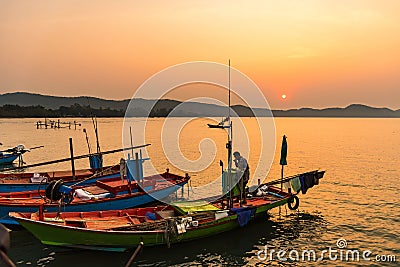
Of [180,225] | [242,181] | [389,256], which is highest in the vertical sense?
[242,181]

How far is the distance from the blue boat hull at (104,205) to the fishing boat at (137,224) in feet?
6.20

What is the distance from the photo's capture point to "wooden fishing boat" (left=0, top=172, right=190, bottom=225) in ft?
57.2

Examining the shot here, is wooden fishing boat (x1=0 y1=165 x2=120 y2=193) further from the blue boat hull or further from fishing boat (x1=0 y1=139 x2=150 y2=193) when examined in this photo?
the blue boat hull

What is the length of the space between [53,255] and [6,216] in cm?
356

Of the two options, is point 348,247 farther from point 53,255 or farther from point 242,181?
point 53,255

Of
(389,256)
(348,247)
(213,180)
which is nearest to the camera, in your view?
(389,256)

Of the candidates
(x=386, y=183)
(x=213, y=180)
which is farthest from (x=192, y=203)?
(x=386, y=183)

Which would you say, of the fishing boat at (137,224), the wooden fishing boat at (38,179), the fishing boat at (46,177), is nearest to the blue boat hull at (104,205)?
the fishing boat at (137,224)

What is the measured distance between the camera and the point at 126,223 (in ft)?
52.7

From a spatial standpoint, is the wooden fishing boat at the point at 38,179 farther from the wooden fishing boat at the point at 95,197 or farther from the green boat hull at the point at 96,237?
the green boat hull at the point at 96,237

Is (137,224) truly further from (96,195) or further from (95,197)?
(96,195)

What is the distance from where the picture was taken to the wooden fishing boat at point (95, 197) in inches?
686

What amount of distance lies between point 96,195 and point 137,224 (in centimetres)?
550

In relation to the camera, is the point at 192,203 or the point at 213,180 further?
the point at 213,180
